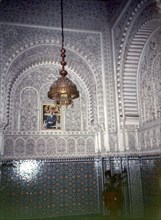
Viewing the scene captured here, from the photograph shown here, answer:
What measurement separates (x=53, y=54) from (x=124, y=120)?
2736 millimetres

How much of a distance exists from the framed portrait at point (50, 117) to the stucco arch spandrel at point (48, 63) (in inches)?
35.9

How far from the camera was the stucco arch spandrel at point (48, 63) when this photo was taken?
720cm

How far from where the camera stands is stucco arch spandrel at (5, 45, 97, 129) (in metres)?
7.20

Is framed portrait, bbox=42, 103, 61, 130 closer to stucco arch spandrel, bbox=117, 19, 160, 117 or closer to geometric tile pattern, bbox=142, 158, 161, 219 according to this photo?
stucco arch spandrel, bbox=117, 19, 160, 117

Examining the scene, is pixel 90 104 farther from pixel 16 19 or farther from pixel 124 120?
pixel 16 19

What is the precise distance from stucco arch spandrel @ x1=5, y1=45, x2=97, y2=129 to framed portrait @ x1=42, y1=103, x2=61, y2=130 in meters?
0.91

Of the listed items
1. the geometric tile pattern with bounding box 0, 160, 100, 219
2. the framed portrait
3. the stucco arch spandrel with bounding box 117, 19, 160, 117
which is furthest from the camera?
the framed portrait

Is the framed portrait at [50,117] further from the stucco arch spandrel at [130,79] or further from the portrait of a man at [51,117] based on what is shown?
the stucco arch spandrel at [130,79]

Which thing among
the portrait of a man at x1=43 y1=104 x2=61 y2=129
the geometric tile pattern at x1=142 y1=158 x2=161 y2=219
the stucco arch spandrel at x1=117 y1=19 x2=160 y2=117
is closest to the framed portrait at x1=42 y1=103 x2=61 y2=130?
the portrait of a man at x1=43 y1=104 x2=61 y2=129

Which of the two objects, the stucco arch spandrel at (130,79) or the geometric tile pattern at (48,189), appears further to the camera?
the stucco arch spandrel at (130,79)

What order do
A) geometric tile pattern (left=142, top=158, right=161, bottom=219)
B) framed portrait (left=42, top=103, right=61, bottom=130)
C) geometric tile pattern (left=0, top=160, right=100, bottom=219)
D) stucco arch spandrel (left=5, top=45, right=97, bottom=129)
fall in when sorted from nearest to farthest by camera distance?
geometric tile pattern (left=142, top=158, right=161, bottom=219) < geometric tile pattern (left=0, top=160, right=100, bottom=219) < stucco arch spandrel (left=5, top=45, right=97, bottom=129) < framed portrait (left=42, top=103, right=61, bottom=130)

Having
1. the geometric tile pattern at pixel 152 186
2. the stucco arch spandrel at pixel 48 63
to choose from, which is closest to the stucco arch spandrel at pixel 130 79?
the stucco arch spandrel at pixel 48 63

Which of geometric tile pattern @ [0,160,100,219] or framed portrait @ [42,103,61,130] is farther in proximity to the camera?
framed portrait @ [42,103,61,130]

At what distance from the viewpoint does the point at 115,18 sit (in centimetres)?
734
